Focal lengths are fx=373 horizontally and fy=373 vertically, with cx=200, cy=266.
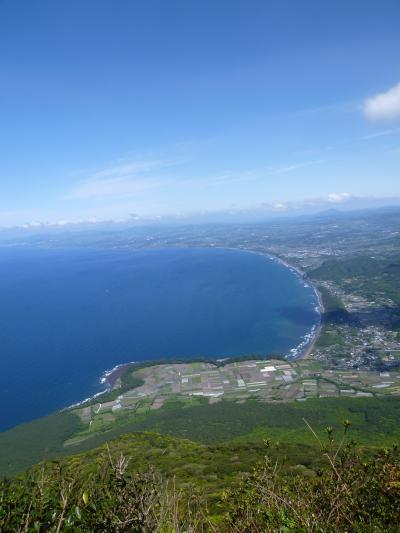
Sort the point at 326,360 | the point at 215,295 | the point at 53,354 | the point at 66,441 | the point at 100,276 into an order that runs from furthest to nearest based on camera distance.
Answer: the point at 100,276 < the point at 215,295 < the point at 53,354 < the point at 326,360 < the point at 66,441

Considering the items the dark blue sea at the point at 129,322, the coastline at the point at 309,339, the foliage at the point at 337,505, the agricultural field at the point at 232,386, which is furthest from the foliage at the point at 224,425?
the foliage at the point at 337,505

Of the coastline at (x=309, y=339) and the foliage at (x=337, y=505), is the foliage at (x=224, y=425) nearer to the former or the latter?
the coastline at (x=309, y=339)

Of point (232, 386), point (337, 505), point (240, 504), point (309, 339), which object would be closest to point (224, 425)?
point (232, 386)

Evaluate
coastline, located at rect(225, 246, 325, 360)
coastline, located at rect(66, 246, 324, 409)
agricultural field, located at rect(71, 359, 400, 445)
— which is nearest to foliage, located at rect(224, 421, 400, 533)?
agricultural field, located at rect(71, 359, 400, 445)

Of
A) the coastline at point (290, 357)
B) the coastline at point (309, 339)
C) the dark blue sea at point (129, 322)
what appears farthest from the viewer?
the coastline at point (309, 339)

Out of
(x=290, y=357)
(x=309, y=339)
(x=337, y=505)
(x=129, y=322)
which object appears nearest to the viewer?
(x=337, y=505)

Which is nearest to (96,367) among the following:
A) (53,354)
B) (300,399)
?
(53,354)

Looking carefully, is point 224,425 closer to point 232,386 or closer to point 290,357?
point 232,386

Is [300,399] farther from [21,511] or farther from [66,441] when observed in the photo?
[21,511]

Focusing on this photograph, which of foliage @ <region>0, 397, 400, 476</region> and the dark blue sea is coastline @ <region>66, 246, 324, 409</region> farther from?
foliage @ <region>0, 397, 400, 476</region>
